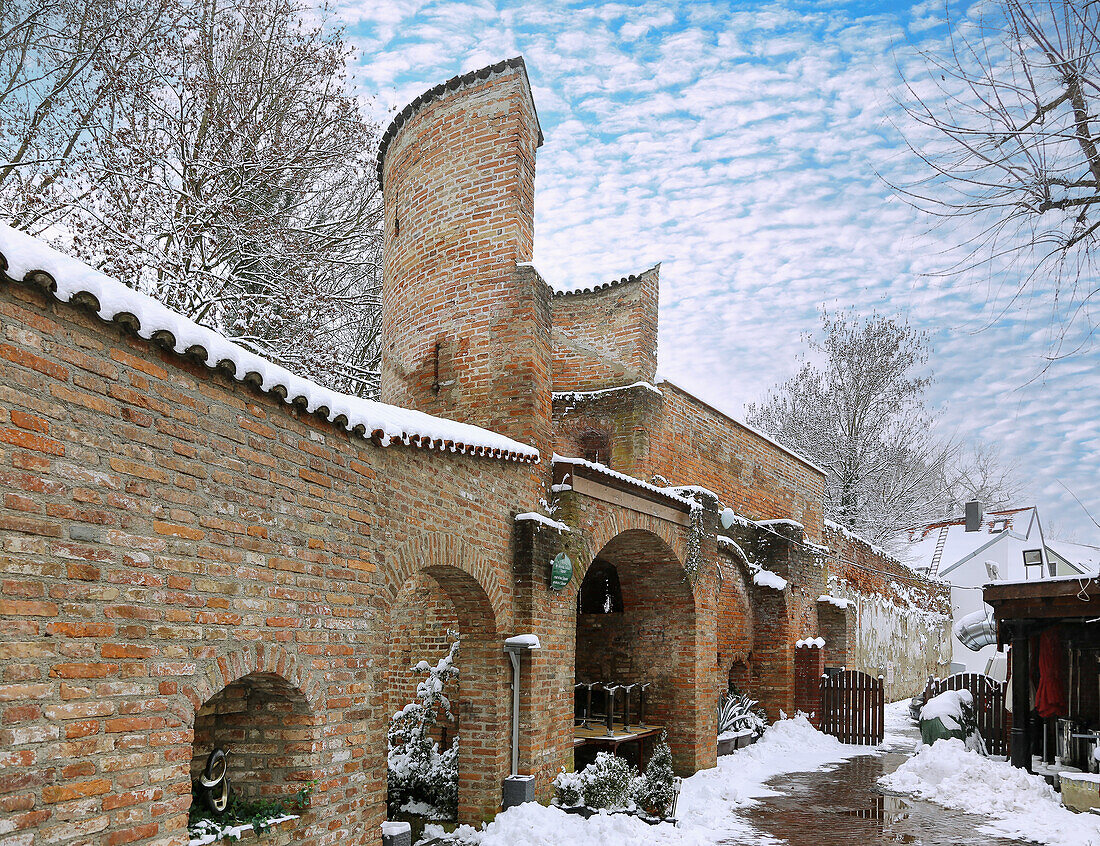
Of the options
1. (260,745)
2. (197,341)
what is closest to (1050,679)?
(260,745)

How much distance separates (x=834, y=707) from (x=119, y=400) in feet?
49.6

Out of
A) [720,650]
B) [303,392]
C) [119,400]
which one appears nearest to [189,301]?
[303,392]

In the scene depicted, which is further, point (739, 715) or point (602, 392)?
point (602, 392)

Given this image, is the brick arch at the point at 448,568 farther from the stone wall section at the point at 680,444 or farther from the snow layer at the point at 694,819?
the stone wall section at the point at 680,444

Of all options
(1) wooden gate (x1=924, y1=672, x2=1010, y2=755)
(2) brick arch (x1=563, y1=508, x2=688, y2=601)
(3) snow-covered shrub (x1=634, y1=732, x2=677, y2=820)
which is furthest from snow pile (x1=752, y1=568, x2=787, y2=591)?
(3) snow-covered shrub (x1=634, y1=732, x2=677, y2=820)

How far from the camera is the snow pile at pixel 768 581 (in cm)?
1527

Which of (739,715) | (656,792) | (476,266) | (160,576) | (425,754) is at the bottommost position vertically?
(739,715)

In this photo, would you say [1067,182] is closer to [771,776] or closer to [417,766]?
[417,766]

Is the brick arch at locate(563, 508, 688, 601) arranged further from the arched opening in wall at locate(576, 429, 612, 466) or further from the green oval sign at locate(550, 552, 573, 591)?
the arched opening in wall at locate(576, 429, 612, 466)

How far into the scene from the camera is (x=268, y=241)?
1280cm

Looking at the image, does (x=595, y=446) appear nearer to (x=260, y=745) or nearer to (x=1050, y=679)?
(x=1050, y=679)

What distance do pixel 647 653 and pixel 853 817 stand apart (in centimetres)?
338

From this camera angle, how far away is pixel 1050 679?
10828 millimetres

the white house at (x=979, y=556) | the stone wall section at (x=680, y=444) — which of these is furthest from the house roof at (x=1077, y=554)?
the stone wall section at (x=680, y=444)
